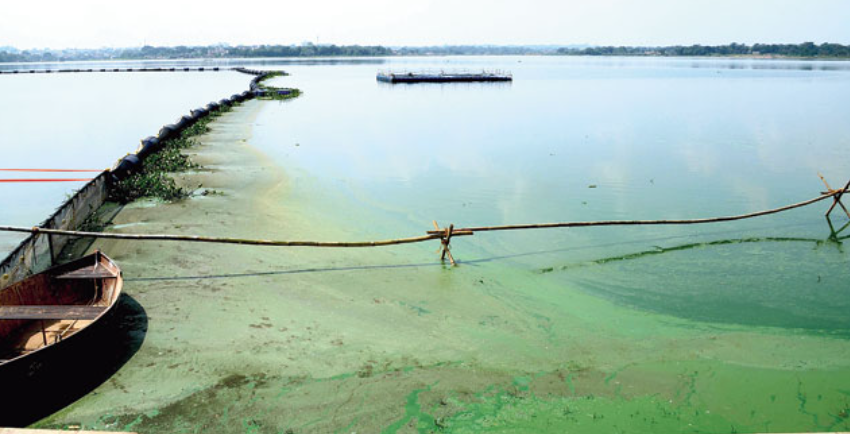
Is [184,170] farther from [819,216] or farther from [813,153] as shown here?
[813,153]

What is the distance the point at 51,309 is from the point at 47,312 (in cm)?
10

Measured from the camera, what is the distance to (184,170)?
1706cm

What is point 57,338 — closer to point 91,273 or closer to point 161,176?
point 91,273

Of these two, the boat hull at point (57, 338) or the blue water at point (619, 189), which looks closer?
the boat hull at point (57, 338)

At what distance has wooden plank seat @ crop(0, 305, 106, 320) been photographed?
670 centimetres

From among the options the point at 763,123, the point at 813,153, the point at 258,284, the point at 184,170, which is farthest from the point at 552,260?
the point at 763,123

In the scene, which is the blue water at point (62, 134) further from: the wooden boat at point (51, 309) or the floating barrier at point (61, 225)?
the wooden boat at point (51, 309)

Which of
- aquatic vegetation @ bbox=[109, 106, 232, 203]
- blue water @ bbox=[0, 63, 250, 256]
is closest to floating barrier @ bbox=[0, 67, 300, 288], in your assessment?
aquatic vegetation @ bbox=[109, 106, 232, 203]

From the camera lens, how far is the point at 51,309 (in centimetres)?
691

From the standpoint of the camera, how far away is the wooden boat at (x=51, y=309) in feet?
19.7

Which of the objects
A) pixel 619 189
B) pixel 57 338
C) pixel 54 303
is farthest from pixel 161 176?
pixel 619 189

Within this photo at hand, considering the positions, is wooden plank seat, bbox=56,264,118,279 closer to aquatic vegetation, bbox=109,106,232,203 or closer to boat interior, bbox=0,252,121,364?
boat interior, bbox=0,252,121,364

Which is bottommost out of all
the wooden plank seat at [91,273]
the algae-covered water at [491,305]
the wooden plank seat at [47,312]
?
the algae-covered water at [491,305]

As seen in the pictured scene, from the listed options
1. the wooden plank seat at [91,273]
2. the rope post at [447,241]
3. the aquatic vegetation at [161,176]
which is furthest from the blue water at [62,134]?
the rope post at [447,241]
